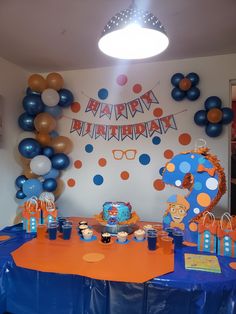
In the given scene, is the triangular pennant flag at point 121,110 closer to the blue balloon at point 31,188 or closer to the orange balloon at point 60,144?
the orange balloon at point 60,144

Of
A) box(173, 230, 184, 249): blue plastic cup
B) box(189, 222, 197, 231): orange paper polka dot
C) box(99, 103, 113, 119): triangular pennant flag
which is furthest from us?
box(99, 103, 113, 119): triangular pennant flag

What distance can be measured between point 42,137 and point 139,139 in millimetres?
1094

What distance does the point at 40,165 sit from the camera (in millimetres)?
2719

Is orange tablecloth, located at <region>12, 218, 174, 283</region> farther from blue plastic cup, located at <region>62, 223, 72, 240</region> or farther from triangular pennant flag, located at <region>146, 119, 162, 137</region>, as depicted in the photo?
triangular pennant flag, located at <region>146, 119, 162, 137</region>

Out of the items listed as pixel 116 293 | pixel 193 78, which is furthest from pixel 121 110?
pixel 116 293

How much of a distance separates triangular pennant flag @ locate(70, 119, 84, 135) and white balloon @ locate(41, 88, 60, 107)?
41 centimetres

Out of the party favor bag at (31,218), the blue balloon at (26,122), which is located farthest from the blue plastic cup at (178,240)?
the blue balloon at (26,122)

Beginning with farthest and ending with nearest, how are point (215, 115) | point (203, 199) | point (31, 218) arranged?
1. point (215, 115)
2. point (31, 218)
3. point (203, 199)

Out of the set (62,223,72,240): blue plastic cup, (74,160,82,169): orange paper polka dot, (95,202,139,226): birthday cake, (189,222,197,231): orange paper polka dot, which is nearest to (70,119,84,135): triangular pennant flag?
(74,160,82,169): orange paper polka dot

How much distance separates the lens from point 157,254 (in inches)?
56.9

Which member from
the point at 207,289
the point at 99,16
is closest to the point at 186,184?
the point at 207,289

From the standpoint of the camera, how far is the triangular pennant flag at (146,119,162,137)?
2.89 meters

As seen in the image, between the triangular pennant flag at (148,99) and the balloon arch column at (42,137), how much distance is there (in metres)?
0.85

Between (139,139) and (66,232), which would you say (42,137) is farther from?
(66,232)
